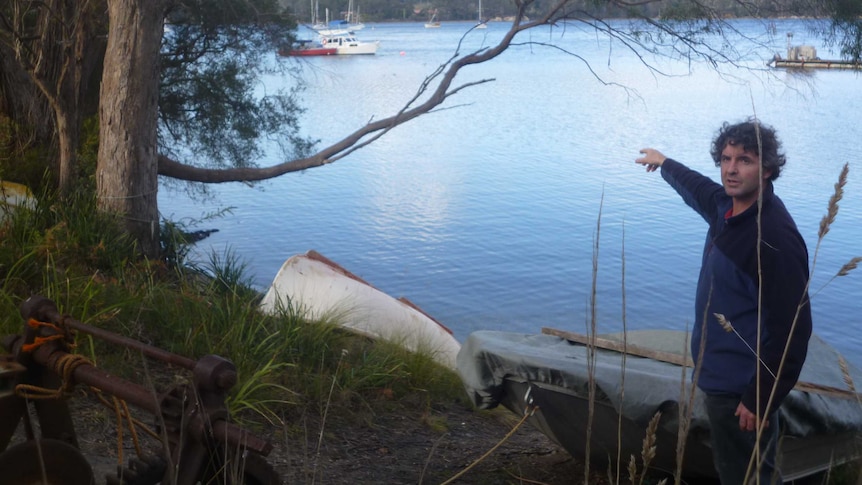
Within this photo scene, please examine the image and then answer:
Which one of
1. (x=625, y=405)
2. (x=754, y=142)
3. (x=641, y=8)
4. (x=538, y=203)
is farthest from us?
(x=538, y=203)

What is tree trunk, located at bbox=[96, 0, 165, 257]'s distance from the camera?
312 inches

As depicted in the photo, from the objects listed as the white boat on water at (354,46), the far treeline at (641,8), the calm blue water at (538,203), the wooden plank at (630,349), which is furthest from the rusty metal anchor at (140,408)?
the white boat on water at (354,46)

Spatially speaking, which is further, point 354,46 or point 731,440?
point 354,46

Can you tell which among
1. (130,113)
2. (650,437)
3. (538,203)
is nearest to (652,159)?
Result: (650,437)

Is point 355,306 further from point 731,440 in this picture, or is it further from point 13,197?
point 731,440

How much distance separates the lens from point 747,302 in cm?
352

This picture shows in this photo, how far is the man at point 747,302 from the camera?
3365 mm

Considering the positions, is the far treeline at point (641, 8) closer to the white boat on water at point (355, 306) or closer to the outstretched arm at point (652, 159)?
the white boat on water at point (355, 306)

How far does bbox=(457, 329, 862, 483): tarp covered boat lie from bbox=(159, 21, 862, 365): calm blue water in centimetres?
242

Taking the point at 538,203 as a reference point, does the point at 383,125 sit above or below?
above

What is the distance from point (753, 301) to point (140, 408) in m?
2.22

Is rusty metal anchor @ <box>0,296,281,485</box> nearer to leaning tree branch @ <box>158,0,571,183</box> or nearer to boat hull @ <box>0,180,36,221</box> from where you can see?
boat hull @ <box>0,180,36,221</box>

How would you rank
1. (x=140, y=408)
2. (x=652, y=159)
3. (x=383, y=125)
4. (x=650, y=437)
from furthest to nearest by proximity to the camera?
(x=383, y=125) → (x=652, y=159) → (x=140, y=408) → (x=650, y=437)

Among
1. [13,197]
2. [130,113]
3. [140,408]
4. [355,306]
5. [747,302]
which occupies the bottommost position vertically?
[355,306]
